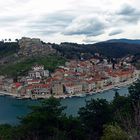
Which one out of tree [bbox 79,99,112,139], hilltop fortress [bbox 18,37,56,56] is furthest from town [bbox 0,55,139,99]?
tree [bbox 79,99,112,139]

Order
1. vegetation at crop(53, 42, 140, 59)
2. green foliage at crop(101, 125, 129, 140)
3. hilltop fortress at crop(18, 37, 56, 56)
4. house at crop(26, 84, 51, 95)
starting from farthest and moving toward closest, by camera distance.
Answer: vegetation at crop(53, 42, 140, 59) → hilltop fortress at crop(18, 37, 56, 56) → house at crop(26, 84, 51, 95) → green foliage at crop(101, 125, 129, 140)

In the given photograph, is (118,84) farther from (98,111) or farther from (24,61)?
(98,111)

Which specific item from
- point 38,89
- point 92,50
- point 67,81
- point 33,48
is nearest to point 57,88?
point 38,89

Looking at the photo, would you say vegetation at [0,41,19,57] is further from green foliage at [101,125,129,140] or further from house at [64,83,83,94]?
green foliage at [101,125,129,140]

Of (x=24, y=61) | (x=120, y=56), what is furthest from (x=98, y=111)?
(x=120, y=56)

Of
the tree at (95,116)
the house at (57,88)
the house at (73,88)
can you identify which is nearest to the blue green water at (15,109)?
the house at (73,88)
